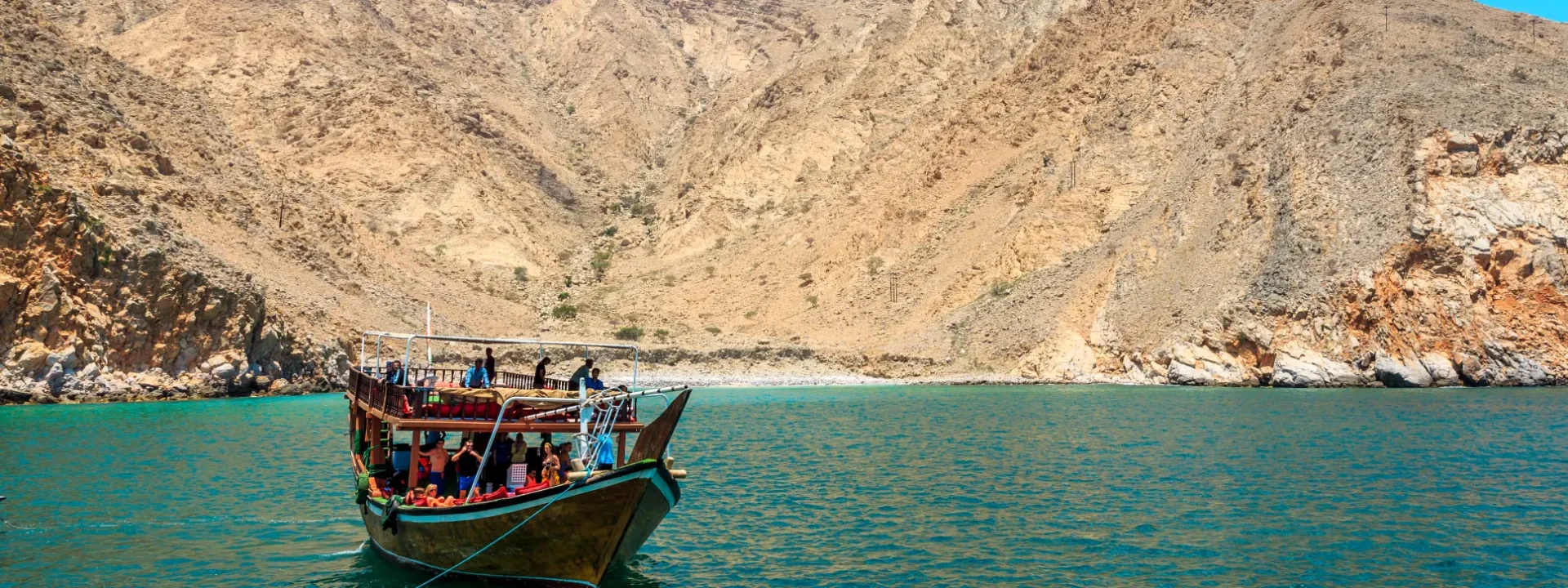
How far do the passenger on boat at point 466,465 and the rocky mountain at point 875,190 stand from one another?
36700 millimetres

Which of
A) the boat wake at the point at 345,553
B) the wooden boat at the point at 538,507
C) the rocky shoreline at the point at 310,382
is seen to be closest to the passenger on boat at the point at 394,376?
the wooden boat at the point at 538,507

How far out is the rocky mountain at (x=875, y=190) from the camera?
56.3 m

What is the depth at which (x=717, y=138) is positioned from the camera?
4279 inches

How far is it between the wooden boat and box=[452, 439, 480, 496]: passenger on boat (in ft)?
0.95

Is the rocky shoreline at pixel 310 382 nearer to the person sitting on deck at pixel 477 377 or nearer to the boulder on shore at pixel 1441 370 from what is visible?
the boulder on shore at pixel 1441 370

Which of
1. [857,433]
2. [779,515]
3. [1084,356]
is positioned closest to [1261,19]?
[1084,356]

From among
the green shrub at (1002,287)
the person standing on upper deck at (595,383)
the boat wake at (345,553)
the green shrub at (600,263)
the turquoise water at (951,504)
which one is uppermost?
the green shrub at (600,263)

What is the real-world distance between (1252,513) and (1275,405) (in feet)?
83.0

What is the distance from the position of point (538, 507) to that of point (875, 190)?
250 feet

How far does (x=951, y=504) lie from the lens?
22.5 m

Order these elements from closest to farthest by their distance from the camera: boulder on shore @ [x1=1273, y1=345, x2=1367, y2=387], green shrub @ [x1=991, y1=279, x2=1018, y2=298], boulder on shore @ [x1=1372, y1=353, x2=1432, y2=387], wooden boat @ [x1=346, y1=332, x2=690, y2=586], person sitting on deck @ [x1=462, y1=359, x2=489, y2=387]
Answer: wooden boat @ [x1=346, y1=332, x2=690, y2=586] → person sitting on deck @ [x1=462, y1=359, x2=489, y2=387] → boulder on shore @ [x1=1372, y1=353, x2=1432, y2=387] → boulder on shore @ [x1=1273, y1=345, x2=1367, y2=387] → green shrub @ [x1=991, y1=279, x2=1018, y2=298]

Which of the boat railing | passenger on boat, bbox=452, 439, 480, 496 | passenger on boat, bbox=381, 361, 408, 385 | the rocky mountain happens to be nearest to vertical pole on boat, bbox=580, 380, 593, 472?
the boat railing

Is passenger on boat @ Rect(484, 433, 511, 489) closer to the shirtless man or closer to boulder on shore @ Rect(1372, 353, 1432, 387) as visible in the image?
the shirtless man

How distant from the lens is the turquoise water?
56.0 feet
